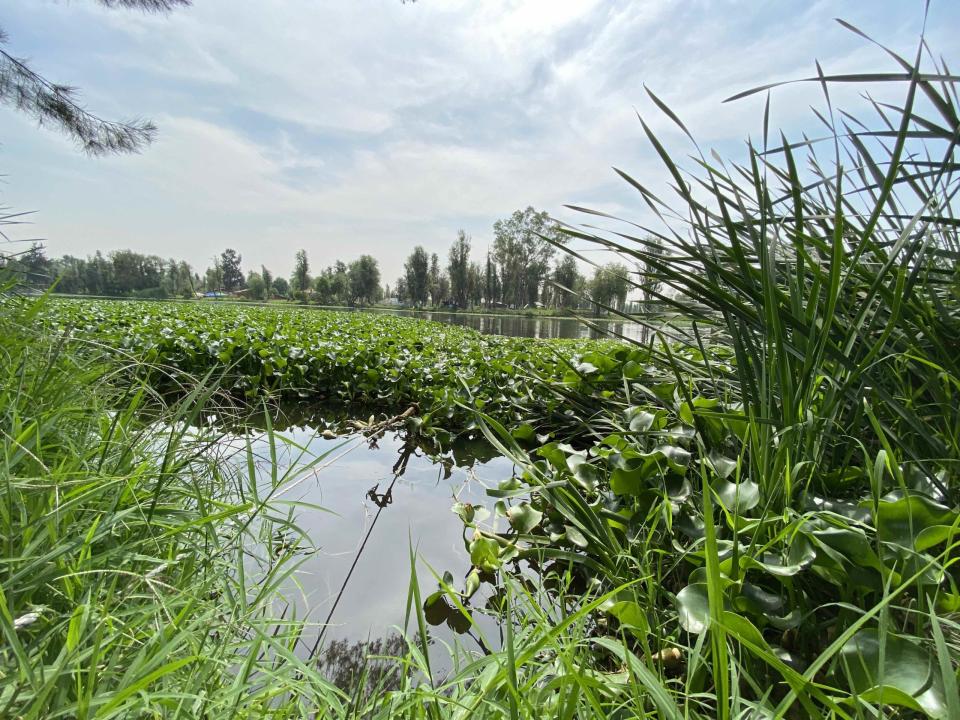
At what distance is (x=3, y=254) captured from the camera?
5.78 feet

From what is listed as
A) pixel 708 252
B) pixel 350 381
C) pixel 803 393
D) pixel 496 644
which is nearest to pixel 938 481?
pixel 803 393

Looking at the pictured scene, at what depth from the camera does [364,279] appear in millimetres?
60875

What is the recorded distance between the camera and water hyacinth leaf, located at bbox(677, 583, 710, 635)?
0.70 m

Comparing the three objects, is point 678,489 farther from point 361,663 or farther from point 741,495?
point 361,663

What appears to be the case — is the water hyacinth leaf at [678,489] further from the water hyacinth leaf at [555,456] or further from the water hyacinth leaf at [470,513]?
the water hyacinth leaf at [470,513]

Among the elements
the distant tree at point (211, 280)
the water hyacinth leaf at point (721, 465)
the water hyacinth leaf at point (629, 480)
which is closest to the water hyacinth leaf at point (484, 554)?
the water hyacinth leaf at point (629, 480)

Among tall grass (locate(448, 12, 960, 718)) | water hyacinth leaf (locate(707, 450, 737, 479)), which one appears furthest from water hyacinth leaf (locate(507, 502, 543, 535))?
water hyacinth leaf (locate(707, 450, 737, 479))

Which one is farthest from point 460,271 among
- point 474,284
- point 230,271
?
point 230,271

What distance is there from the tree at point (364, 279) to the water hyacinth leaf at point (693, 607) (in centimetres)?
6300

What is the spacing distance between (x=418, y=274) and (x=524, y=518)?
57.8 metres

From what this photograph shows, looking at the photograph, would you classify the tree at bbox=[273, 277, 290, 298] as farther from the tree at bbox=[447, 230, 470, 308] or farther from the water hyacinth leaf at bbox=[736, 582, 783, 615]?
the water hyacinth leaf at bbox=[736, 582, 783, 615]

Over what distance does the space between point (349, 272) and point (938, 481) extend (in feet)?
220

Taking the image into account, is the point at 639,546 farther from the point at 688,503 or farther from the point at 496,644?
the point at 496,644

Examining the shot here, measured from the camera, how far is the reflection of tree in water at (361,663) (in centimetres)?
97
